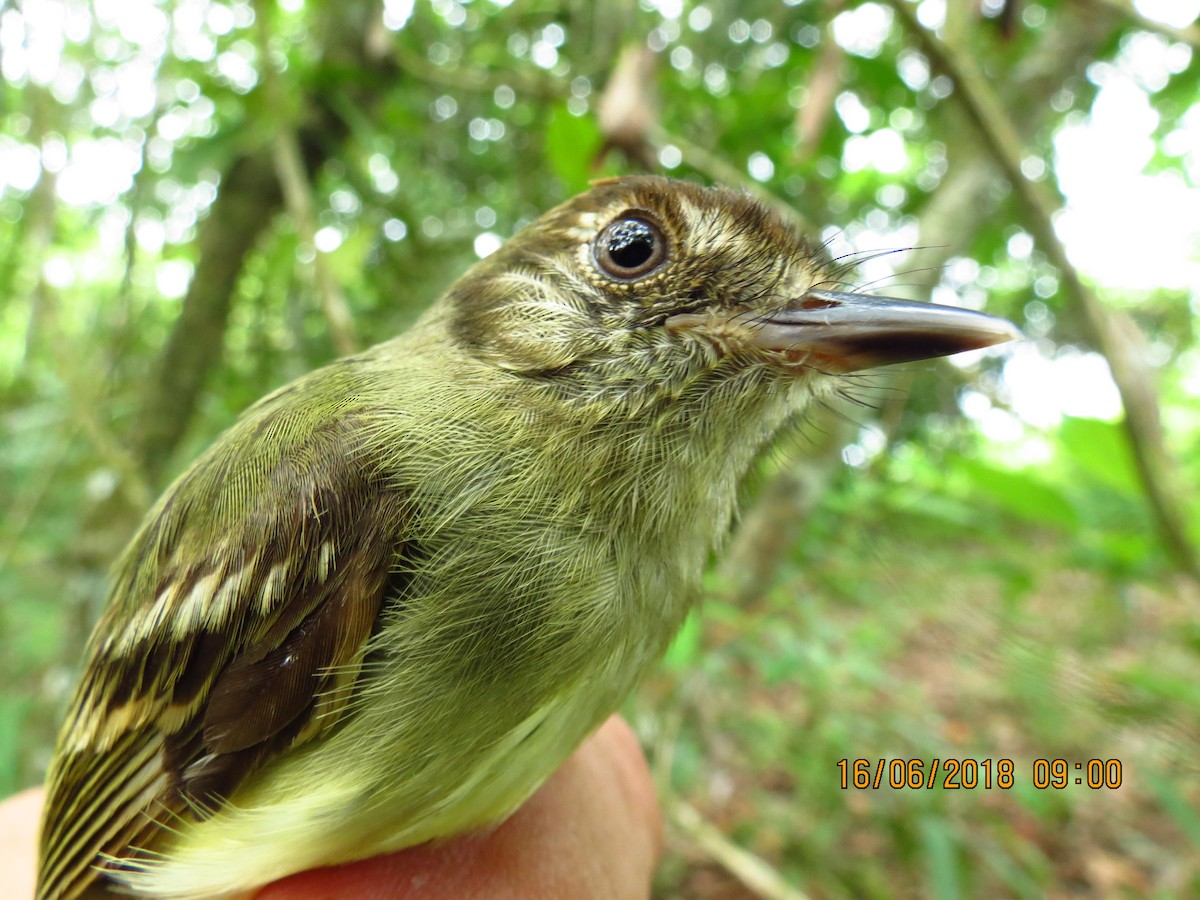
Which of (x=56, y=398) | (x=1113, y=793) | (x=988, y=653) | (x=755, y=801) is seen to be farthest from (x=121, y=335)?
(x=1113, y=793)

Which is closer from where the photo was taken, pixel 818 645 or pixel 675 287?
pixel 675 287

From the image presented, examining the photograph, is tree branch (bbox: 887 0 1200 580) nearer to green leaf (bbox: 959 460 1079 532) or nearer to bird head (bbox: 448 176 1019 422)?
green leaf (bbox: 959 460 1079 532)

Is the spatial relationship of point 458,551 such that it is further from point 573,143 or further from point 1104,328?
point 573,143

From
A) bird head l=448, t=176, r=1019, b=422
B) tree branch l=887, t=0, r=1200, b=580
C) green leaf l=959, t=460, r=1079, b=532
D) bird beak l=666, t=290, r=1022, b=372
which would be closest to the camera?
bird beak l=666, t=290, r=1022, b=372

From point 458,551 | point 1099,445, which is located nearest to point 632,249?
point 458,551

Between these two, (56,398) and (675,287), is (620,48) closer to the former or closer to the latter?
(675,287)
